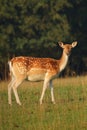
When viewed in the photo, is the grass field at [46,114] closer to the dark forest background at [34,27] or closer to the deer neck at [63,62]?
the deer neck at [63,62]

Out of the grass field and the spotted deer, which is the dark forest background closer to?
the spotted deer

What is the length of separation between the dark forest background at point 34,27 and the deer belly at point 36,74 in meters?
18.1

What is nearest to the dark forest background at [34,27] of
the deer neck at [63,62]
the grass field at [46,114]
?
the deer neck at [63,62]

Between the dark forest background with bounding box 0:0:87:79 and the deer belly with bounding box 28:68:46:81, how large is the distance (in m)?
18.1

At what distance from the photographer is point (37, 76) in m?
Result: 15.4

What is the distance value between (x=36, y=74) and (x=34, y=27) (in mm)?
20853

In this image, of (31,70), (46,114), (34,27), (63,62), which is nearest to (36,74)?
(31,70)

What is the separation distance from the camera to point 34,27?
118 feet

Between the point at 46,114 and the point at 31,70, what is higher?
the point at 31,70

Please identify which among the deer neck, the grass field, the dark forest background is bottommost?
the grass field

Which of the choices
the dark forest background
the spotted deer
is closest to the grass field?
the spotted deer

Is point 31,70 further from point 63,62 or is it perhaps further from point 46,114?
point 46,114

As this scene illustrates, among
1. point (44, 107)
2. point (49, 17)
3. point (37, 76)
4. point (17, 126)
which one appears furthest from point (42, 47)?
point (17, 126)

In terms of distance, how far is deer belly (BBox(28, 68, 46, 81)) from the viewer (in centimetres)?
1535
